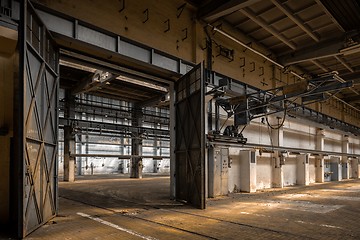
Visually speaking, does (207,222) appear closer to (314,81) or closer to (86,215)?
(86,215)

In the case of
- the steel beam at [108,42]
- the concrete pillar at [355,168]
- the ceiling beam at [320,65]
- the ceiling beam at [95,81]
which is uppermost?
the ceiling beam at [320,65]

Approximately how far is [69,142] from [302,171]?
17.4 meters

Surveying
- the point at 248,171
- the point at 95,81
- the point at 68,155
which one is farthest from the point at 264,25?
the point at 68,155

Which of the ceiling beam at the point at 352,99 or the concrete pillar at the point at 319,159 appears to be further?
the ceiling beam at the point at 352,99

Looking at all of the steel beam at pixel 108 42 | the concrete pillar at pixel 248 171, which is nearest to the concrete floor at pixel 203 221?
the concrete pillar at pixel 248 171

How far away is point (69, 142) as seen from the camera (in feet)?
72.2

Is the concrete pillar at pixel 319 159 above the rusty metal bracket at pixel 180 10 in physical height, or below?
below

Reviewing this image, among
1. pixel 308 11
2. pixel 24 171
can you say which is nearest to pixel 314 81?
pixel 308 11

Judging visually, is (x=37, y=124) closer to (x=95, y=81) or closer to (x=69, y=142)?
(x=95, y=81)

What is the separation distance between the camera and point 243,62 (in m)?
13.8

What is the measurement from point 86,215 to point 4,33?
5.28 m

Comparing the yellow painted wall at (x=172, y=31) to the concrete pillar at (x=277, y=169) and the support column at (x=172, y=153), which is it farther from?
the concrete pillar at (x=277, y=169)

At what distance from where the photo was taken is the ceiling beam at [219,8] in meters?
9.73

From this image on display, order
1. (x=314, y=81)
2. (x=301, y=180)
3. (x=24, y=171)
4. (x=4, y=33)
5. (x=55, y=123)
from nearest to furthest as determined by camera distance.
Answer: (x=24, y=171) < (x=4, y=33) < (x=55, y=123) < (x=314, y=81) < (x=301, y=180)
